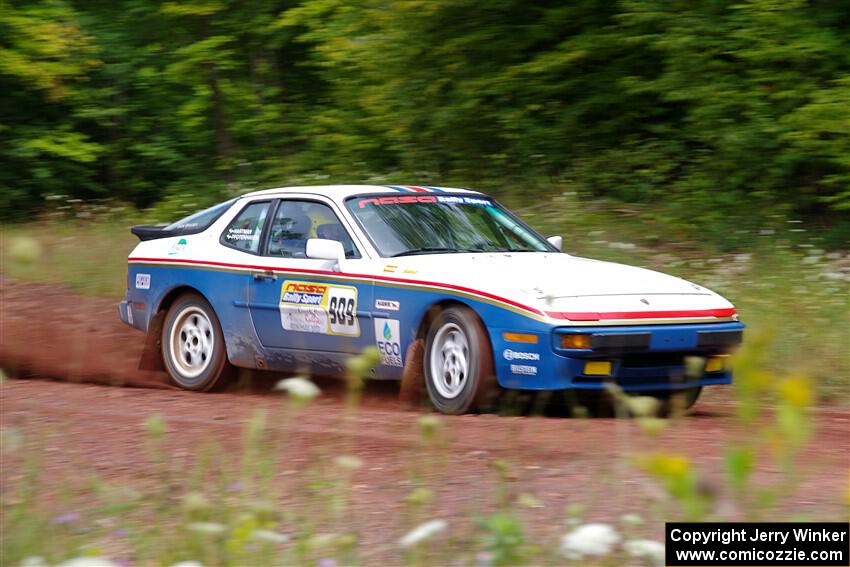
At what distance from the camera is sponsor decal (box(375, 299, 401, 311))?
7.71m

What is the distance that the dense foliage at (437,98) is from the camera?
13.0 meters

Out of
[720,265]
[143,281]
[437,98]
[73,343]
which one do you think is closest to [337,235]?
[143,281]

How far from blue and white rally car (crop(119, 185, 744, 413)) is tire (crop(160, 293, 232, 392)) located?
0.04ft

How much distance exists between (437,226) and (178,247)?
2346mm

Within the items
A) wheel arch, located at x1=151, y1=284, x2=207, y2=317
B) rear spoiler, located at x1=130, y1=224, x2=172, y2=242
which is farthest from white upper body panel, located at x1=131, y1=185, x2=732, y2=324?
rear spoiler, located at x1=130, y1=224, x2=172, y2=242

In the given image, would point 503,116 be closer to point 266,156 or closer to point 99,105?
point 266,156

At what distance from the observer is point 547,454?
18.7 ft

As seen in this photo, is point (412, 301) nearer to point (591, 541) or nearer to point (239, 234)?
point (239, 234)

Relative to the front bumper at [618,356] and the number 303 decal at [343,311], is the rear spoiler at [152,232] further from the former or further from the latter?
the front bumper at [618,356]

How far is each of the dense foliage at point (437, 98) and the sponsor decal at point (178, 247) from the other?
635cm

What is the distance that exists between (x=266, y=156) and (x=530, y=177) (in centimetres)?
692

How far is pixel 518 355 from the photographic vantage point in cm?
699

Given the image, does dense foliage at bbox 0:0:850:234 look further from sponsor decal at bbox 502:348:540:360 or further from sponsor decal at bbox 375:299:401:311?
sponsor decal at bbox 502:348:540:360

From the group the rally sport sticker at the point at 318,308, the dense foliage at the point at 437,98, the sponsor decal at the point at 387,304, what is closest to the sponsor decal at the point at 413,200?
the rally sport sticker at the point at 318,308
